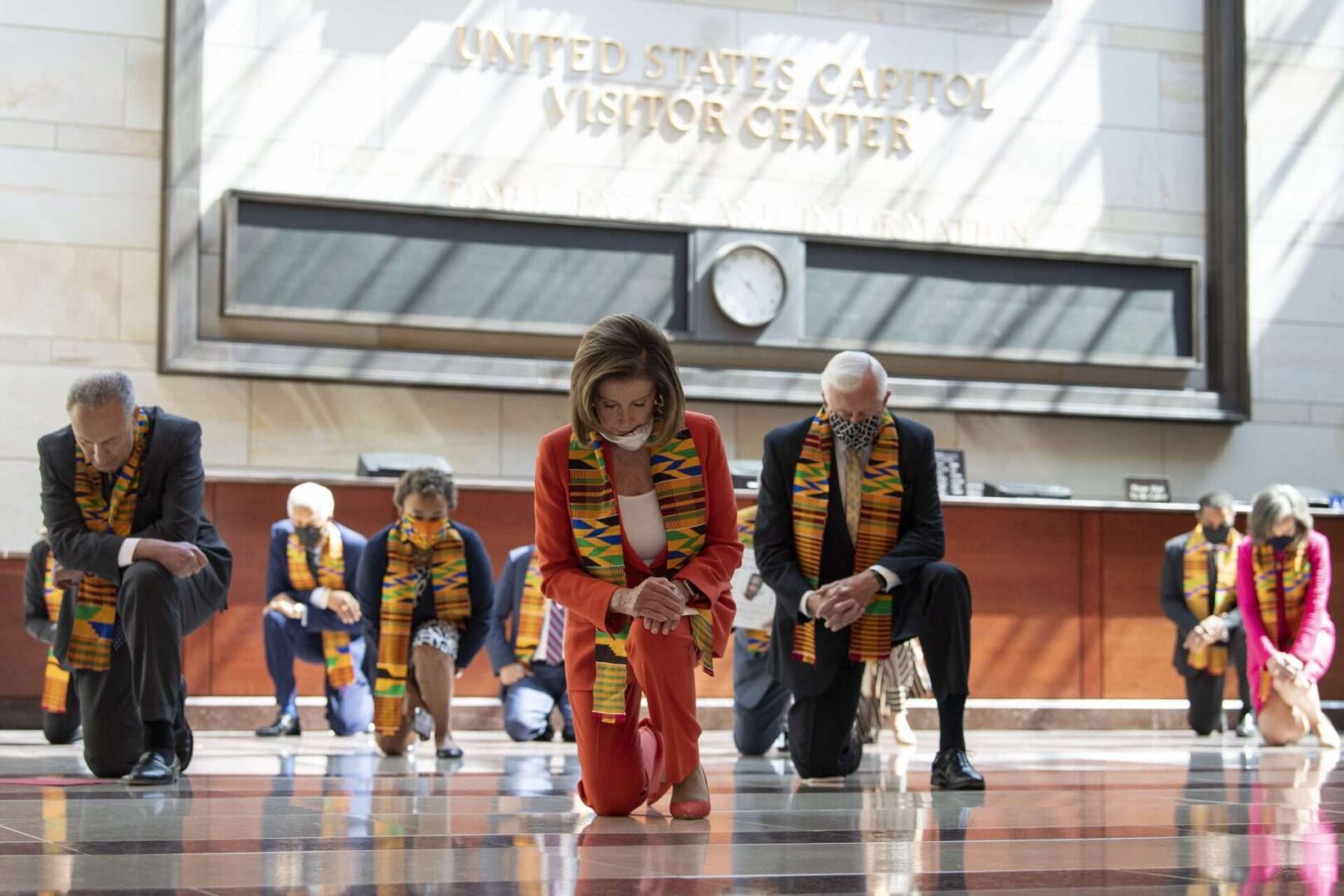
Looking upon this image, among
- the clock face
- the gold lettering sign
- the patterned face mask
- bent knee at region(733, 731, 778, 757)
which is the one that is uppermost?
the gold lettering sign

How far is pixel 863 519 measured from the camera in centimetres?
584

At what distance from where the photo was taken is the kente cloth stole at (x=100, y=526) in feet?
19.1

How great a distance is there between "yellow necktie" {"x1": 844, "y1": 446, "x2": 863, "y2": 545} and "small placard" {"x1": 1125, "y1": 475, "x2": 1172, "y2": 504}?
633 centimetres

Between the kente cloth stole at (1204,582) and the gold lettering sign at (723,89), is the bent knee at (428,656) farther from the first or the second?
the gold lettering sign at (723,89)

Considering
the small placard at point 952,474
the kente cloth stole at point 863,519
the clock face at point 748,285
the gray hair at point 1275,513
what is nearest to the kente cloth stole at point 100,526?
the kente cloth stole at point 863,519

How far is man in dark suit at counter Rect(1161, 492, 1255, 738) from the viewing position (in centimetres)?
1055

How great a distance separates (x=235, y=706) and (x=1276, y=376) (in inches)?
322

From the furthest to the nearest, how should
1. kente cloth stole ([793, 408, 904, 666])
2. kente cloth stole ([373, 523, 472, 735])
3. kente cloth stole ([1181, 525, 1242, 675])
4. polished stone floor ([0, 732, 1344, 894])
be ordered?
kente cloth stole ([1181, 525, 1242, 675]) → kente cloth stole ([373, 523, 472, 735]) → kente cloth stole ([793, 408, 904, 666]) → polished stone floor ([0, 732, 1344, 894])

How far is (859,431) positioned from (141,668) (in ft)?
7.74

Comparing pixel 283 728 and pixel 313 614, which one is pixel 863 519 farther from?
pixel 283 728

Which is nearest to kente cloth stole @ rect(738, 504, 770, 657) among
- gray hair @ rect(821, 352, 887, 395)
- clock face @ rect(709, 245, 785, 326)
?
gray hair @ rect(821, 352, 887, 395)

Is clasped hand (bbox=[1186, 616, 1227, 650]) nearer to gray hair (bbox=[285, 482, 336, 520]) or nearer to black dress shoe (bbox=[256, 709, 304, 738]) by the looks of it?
gray hair (bbox=[285, 482, 336, 520])

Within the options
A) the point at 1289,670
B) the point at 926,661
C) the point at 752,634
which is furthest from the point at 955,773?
the point at 1289,670

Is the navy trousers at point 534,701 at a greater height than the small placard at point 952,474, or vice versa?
the small placard at point 952,474
